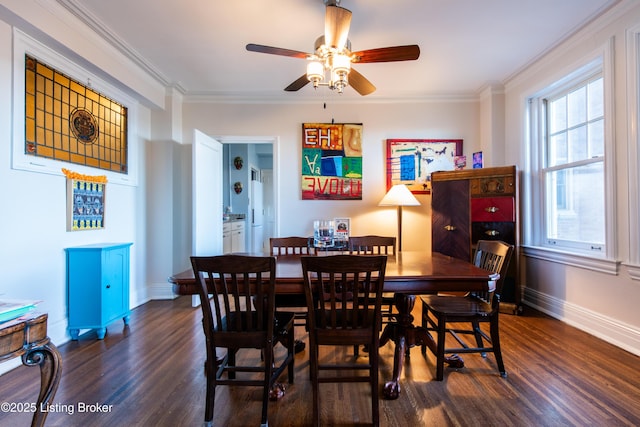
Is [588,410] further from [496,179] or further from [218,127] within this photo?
[218,127]

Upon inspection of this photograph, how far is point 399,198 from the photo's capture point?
362 centimetres

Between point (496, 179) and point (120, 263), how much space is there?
3824mm

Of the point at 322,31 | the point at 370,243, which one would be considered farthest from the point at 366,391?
the point at 322,31

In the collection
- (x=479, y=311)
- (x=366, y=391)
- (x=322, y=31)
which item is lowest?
(x=366, y=391)

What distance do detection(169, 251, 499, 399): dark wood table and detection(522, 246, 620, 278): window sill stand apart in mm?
1410

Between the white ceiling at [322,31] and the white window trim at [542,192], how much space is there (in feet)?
1.21

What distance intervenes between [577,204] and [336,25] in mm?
2795

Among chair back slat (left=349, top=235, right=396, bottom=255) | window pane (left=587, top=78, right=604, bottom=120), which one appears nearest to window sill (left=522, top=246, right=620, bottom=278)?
window pane (left=587, top=78, right=604, bottom=120)

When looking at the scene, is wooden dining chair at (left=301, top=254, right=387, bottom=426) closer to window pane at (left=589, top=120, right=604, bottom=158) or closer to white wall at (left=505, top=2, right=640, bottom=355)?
white wall at (left=505, top=2, right=640, bottom=355)

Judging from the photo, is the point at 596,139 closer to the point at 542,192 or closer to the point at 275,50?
the point at 542,192

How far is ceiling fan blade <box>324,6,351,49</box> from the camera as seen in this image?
6.11 feet

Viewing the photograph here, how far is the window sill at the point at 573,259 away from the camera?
2471 mm

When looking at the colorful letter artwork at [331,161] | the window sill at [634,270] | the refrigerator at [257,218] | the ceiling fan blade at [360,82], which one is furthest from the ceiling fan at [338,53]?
the refrigerator at [257,218]

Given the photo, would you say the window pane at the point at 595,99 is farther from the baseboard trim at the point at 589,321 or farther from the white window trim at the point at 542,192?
the baseboard trim at the point at 589,321
